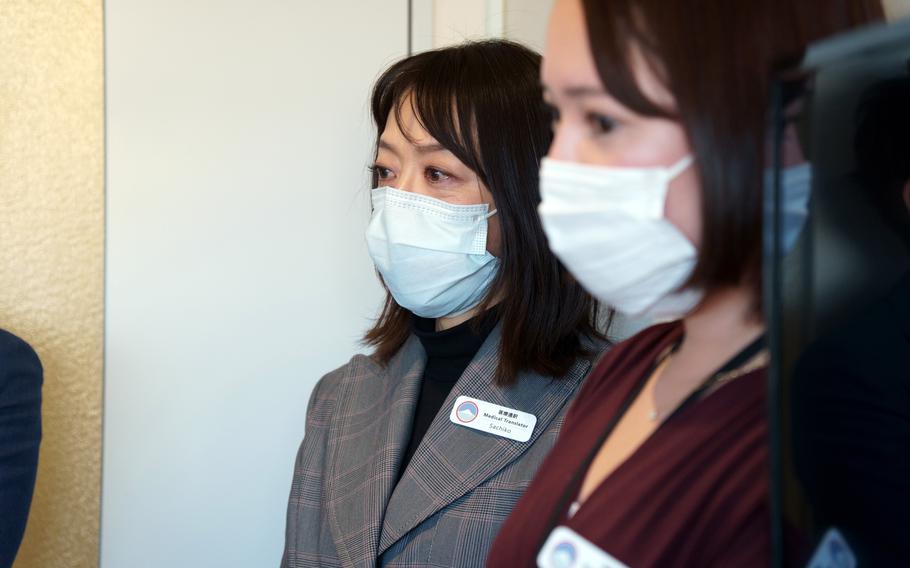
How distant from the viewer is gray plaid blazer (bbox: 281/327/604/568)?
1510 millimetres

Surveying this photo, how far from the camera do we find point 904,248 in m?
0.59

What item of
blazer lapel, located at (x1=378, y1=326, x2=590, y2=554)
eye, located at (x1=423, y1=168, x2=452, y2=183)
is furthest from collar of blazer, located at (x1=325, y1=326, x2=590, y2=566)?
eye, located at (x1=423, y1=168, x2=452, y2=183)

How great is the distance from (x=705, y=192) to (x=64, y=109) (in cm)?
178

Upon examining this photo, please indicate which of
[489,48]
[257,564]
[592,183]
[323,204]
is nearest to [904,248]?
[592,183]

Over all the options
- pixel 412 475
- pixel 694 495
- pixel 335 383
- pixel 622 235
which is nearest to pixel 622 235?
pixel 622 235

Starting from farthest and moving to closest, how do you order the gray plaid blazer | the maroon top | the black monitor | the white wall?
the white wall
the gray plaid blazer
the maroon top
the black monitor

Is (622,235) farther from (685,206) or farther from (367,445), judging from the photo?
(367,445)

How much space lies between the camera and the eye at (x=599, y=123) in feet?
2.75

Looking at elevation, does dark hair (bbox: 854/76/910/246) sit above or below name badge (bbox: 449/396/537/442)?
above

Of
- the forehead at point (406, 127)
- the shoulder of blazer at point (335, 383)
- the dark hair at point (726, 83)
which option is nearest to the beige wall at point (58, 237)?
the shoulder of blazer at point (335, 383)

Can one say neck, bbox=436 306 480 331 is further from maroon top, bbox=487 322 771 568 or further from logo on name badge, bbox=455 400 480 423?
maroon top, bbox=487 322 771 568

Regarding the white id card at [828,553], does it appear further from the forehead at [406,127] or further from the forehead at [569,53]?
the forehead at [406,127]

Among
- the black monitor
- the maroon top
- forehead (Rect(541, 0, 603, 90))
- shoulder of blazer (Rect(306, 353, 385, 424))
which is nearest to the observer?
the black monitor

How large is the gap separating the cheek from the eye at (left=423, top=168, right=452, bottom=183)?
0.88m
